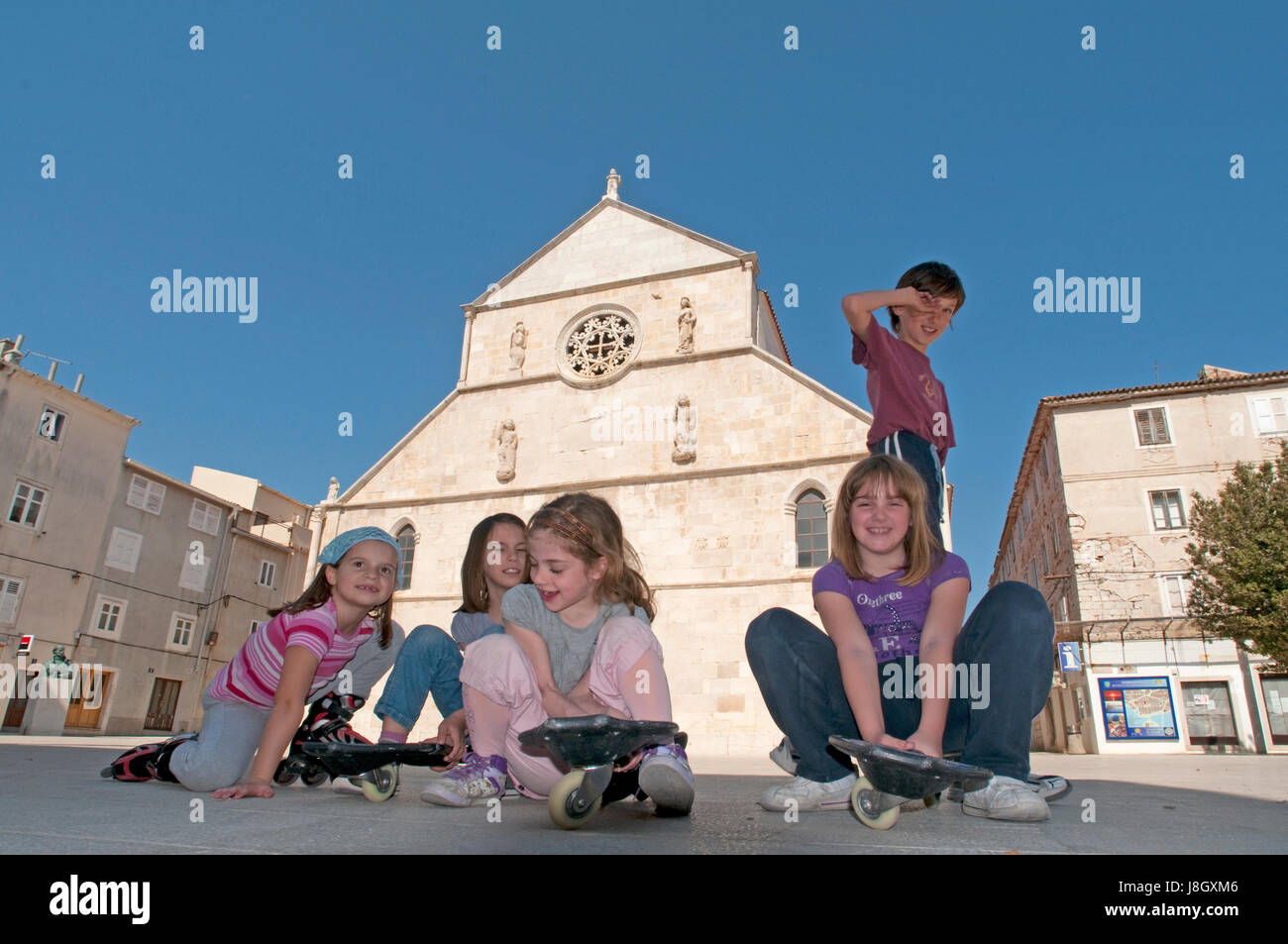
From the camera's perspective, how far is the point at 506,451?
15141mm

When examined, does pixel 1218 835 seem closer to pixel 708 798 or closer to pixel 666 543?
pixel 708 798

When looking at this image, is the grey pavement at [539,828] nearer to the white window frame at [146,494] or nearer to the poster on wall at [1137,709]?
the poster on wall at [1137,709]

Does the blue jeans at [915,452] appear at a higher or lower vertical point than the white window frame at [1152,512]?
lower

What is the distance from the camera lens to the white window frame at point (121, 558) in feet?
66.2

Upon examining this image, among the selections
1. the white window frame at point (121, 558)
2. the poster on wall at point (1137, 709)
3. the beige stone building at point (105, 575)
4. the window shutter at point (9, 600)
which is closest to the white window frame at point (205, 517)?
the beige stone building at point (105, 575)

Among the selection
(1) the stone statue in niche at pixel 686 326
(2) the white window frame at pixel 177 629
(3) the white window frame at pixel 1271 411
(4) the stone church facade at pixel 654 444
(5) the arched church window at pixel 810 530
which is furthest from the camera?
(2) the white window frame at pixel 177 629

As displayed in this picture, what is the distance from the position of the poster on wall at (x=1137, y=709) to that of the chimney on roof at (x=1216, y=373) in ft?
27.2

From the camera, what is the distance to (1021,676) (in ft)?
7.73

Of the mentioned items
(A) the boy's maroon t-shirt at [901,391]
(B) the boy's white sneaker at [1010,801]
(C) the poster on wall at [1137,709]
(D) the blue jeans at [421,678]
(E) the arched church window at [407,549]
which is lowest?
(C) the poster on wall at [1137,709]

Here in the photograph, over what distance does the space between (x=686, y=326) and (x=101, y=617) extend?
17161 mm

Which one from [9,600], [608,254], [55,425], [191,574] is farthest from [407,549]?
[191,574]

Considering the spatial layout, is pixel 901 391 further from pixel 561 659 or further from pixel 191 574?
pixel 191 574
